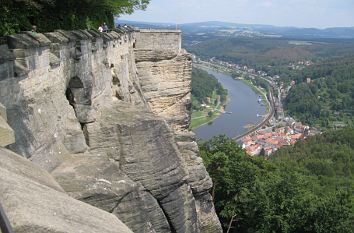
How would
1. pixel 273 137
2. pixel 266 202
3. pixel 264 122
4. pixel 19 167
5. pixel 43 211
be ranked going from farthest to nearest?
pixel 264 122 < pixel 273 137 < pixel 266 202 < pixel 19 167 < pixel 43 211

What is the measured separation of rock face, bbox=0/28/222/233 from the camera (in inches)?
354

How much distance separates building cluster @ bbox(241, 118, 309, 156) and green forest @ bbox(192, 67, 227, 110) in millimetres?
28032

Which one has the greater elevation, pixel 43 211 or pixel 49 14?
pixel 49 14

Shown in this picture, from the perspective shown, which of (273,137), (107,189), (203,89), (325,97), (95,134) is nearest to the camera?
(107,189)

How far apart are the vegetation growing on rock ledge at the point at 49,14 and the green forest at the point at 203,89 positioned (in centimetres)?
13065

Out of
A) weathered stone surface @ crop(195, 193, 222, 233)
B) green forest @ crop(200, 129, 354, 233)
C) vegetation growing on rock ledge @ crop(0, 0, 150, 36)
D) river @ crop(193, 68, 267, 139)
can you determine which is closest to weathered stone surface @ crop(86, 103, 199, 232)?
vegetation growing on rock ledge @ crop(0, 0, 150, 36)

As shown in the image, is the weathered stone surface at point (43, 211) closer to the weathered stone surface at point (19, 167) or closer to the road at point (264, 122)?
the weathered stone surface at point (19, 167)

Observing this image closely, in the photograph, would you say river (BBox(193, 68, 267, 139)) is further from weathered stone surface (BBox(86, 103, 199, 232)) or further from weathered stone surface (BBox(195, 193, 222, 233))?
weathered stone surface (BBox(86, 103, 199, 232))

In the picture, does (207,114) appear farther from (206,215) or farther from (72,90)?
(72,90)

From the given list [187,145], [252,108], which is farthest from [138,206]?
[252,108]

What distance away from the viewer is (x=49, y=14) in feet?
42.3

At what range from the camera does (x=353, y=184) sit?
47562 mm

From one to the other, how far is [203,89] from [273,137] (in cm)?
4681

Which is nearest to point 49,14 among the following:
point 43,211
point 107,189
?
point 107,189
